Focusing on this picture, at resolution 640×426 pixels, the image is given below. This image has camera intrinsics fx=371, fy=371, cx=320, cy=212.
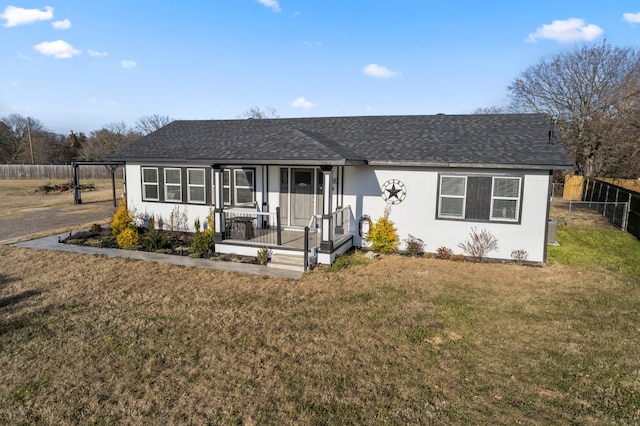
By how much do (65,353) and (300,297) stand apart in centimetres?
398

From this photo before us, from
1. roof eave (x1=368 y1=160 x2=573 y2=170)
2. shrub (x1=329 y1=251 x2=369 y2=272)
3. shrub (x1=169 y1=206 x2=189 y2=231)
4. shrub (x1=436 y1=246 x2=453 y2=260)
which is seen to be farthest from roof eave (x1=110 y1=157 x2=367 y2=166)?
shrub (x1=436 y1=246 x2=453 y2=260)

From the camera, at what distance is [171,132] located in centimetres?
1554

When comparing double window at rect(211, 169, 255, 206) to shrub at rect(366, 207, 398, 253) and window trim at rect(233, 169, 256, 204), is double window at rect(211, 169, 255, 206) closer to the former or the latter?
window trim at rect(233, 169, 256, 204)

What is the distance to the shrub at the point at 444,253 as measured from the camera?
10727 millimetres

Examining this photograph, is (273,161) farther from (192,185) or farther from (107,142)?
(107,142)

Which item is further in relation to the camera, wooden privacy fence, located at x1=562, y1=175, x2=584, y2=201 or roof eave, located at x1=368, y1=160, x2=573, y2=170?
wooden privacy fence, located at x1=562, y1=175, x2=584, y2=201

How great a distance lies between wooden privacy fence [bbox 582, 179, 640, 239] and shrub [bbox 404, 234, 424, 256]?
943 centimetres

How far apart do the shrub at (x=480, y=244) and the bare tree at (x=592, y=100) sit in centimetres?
2245

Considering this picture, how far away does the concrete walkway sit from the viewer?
926 cm

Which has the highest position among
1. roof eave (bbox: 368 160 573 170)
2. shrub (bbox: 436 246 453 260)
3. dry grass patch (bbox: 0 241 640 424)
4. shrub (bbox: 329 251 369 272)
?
roof eave (bbox: 368 160 573 170)

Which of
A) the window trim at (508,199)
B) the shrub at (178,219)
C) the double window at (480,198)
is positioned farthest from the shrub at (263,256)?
the window trim at (508,199)

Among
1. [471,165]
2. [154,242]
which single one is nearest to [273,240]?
[154,242]

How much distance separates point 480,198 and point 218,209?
24.5ft

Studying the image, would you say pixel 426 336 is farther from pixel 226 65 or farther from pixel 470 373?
pixel 226 65
